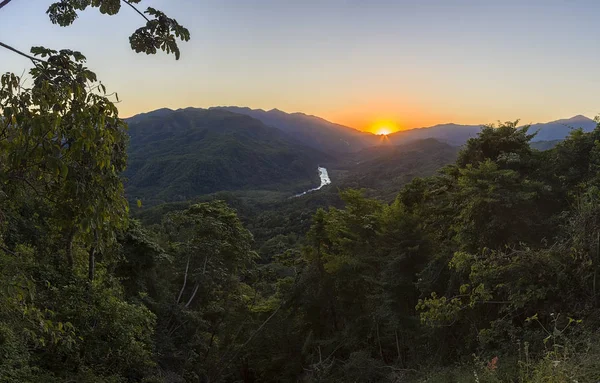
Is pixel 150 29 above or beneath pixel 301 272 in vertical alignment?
above

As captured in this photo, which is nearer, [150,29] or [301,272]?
[150,29]

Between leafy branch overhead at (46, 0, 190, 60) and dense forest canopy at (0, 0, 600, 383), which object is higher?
leafy branch overhead at (46, 0, 190, 60)

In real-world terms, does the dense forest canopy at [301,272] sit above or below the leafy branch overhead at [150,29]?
below

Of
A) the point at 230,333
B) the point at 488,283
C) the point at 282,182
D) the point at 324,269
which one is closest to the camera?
the point at 488,283

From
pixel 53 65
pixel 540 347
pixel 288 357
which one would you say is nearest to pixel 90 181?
pixel 53 65

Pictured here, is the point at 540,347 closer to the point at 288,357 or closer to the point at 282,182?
the point at 288,357

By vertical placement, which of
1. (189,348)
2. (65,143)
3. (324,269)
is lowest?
(189,348)

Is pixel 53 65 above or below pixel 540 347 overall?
above

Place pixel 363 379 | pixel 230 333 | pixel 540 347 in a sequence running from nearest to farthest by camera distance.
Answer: pixel 540 347
pixel 363 379
pixel 230 333
